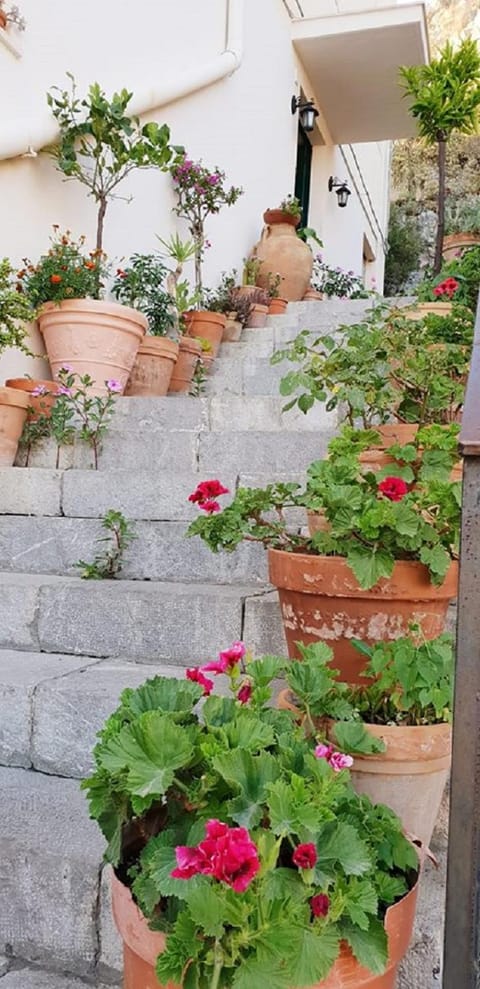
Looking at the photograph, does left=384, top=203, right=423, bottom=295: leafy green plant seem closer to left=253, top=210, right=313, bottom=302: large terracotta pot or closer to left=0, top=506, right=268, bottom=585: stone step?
left=253, top=210, right=313, bottom=302: large terracotta pot

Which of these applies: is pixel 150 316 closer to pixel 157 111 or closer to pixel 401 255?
pixel 157 111

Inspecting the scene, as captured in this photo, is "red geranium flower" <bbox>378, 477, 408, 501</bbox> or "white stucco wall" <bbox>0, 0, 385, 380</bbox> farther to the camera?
"white stucco wall" <bbox>0, 0, 385, 380</bbox>

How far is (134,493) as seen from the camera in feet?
8.06

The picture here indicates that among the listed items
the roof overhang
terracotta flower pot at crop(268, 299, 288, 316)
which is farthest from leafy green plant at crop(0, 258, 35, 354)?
the roof overhang

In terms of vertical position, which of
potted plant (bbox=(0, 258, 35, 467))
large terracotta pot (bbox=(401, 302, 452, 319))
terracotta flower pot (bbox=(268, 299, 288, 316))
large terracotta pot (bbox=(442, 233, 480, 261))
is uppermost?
large terracotta pot (bbox=(442, 233, 480, 261))

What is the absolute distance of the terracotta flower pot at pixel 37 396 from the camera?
114 inches

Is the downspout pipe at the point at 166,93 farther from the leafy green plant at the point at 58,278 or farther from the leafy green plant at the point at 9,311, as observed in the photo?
the leafy green plant at the point at 9,311

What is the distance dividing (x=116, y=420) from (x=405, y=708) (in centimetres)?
211

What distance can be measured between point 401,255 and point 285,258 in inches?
277

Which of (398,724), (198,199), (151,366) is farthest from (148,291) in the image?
(398,724)

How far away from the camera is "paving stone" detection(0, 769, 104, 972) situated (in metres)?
1.23

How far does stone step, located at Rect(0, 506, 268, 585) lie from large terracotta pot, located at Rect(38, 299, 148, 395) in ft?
3.32

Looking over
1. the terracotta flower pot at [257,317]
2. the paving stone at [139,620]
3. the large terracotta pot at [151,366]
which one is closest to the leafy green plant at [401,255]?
the terracotta flower pot at [257,317]

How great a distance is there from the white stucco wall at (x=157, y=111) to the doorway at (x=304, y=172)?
0.58 m
